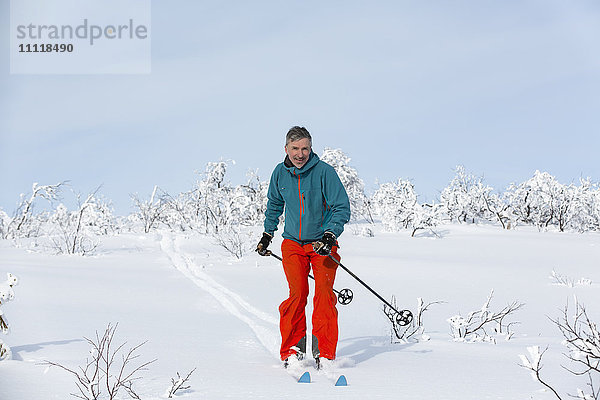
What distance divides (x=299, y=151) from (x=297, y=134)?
13cm

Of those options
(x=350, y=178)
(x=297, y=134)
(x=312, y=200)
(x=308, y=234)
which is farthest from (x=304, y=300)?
(x=350, y=178)

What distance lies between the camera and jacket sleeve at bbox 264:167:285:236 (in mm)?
4141

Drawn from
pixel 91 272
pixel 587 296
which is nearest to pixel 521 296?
pixel 587 296

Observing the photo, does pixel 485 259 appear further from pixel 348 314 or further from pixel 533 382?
pixel 533 382

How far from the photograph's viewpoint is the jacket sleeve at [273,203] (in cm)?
414

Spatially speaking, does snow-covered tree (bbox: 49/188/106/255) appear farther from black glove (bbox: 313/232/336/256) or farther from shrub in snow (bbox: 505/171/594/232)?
→ shrub in snow (bbox: 505/171/594/232)

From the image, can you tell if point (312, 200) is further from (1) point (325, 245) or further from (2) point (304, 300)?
(2) point (304, 300)

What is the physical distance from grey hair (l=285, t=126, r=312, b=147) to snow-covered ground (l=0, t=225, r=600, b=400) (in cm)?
168

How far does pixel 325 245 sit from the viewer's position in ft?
11.9

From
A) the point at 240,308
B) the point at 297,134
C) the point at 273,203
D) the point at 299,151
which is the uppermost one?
the point at 297,134

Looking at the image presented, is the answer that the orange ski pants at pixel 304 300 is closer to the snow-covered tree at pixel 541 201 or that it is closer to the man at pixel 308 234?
the man at pixel 308 234

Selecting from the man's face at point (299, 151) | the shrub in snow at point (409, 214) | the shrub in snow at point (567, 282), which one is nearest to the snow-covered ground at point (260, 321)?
the shrub in snow at point (567, 282)

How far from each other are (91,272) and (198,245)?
24.1 ft

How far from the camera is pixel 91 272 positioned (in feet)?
32.4
